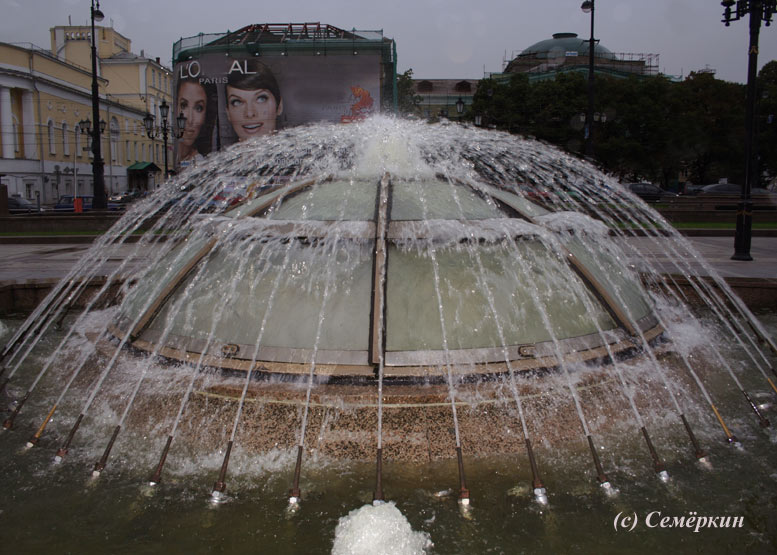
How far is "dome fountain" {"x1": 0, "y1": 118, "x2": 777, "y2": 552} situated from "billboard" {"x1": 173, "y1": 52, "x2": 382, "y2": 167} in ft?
129

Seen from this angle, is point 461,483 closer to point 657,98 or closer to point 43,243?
point 43,243

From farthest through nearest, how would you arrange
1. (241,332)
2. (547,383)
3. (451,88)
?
(451,88) → (241,332) → (547,383)

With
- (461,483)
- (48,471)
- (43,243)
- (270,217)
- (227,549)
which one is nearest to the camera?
(227,549)

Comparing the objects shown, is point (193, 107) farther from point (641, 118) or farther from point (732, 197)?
point (732, 197)

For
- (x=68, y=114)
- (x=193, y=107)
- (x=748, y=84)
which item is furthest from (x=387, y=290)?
(x=68, y=114)

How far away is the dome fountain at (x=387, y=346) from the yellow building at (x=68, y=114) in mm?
33981

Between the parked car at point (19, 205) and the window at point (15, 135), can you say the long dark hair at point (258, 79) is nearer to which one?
the window at point (15, 135)

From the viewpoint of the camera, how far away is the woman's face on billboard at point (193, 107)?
147ft

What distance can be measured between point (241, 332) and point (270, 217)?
4.07 ft

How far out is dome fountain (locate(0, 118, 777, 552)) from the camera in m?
3.60

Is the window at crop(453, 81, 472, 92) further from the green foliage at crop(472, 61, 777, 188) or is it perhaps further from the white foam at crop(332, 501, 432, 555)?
the white foam at crop(332, 501, 432, 555)

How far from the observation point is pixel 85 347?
492cm

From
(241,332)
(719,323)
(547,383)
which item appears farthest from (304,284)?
(719,323)

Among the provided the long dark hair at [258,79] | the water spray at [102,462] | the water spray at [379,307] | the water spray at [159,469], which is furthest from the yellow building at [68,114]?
the water spray at [159,469]
